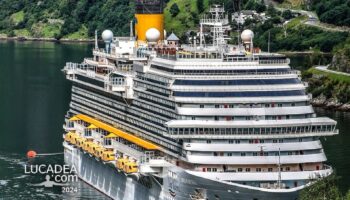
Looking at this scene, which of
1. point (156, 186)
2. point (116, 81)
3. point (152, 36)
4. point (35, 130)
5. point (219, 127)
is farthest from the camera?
point (35, 130)

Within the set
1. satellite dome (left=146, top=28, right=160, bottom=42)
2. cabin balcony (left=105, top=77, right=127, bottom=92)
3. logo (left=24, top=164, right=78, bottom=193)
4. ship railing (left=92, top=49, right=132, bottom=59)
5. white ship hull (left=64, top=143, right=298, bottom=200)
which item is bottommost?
logo (left=24, top=164, right=78, bottom=193)

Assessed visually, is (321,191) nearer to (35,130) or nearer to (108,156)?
(108,156)

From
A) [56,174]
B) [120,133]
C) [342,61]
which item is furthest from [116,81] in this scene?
[342,61]

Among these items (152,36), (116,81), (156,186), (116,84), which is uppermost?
(152,36)

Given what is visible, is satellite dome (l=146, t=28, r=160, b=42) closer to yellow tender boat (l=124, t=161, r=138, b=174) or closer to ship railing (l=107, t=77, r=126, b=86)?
ship railing (l=107, t=77, r=126, b=86)

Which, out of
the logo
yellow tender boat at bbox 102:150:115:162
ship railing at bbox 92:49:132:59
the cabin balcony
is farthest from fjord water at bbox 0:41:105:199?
ship railing at bbox 92:49:132:59

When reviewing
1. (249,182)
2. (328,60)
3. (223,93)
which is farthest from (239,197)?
(328,60)

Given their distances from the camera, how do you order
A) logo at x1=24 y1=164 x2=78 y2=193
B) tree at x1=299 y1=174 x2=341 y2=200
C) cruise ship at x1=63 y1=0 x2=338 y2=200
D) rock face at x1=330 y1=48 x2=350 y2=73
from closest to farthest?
tree at x1=299 y1=174 x2=341 y2=200 < cruise ship at x1=63 y1=0 x2=338 y2=200 < logo at x1=24 y1=164 x2=78 y2=193 < rock face at x1=330 y1=48 x2=350 y2=73
